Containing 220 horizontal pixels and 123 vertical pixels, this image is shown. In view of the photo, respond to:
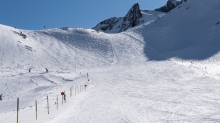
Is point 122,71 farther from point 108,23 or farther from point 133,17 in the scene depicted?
point 108,23


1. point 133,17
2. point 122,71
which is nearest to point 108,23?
point 133,17

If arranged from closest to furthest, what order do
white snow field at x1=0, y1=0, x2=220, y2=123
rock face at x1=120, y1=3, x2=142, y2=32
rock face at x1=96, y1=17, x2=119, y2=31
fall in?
white snow field at x1=0, y1=0, x2=220, y2=123
rock face at x1=120, y1=3, x2=142, y2=32
rock face at x1=96, y1=17, x2=119, y2=31

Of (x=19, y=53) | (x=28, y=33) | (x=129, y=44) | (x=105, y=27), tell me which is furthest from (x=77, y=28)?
(x=105, y=27)

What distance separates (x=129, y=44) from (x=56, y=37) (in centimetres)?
2338

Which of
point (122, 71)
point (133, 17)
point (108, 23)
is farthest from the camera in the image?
point (108, 23)

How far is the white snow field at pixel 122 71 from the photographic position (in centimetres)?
1384

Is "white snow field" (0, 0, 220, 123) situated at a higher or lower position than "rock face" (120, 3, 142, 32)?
lower

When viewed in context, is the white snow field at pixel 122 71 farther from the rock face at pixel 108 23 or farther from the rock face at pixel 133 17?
the rock face at pixel 108 23

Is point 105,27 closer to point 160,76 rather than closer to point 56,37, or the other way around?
point 56,37

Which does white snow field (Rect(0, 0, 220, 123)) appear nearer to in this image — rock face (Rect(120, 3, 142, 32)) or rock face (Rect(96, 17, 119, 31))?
rock face (Rect(120, 3, 142, 32))

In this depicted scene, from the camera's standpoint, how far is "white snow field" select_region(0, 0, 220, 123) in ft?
45.4

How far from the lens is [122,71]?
42219 mm

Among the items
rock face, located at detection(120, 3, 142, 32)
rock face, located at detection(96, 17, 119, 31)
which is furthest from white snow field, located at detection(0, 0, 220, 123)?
rock face, located at detection(96, 17, 119, 31)

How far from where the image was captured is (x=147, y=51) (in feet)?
191
